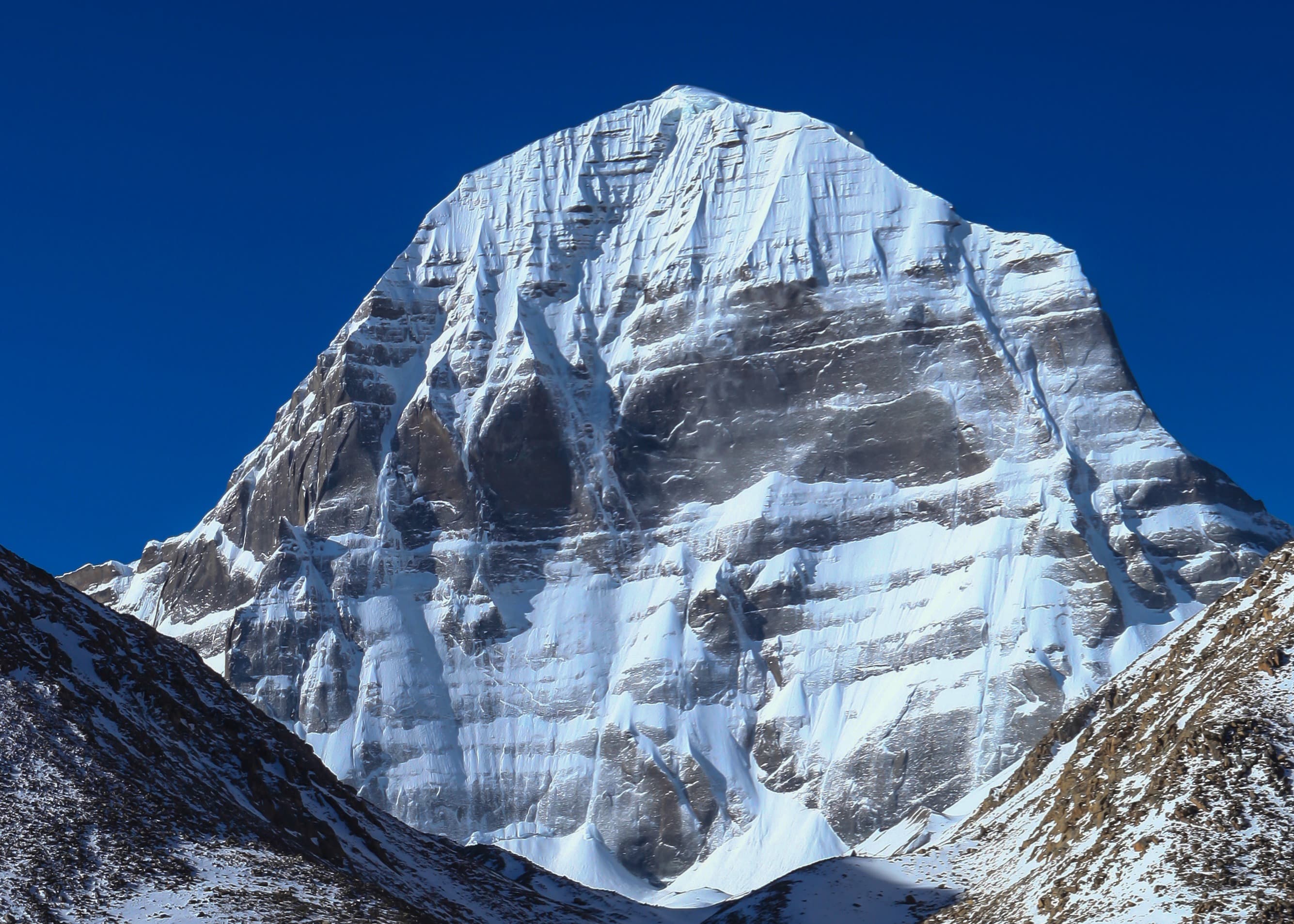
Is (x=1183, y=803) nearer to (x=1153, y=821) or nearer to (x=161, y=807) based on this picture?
(x=1153, y=821)

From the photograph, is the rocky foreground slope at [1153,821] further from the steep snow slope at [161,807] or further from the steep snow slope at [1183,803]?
the steep snow slope at [161,807]

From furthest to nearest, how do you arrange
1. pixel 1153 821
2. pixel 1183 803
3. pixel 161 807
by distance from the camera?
pixel 161 807, pixel 1153 821, pixel 1183 803

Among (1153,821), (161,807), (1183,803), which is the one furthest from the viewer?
(161,807)

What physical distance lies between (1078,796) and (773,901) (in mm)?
24759

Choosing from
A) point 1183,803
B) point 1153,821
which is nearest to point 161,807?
point 1153,821

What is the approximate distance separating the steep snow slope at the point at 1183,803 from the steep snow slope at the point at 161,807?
2747 centimetres

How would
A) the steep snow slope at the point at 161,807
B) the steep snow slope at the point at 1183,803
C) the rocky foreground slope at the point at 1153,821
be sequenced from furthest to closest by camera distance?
the steep snow slope at the point at 161,807, the rocky foreground slope at the point at 1153,821, the steep snow slope at the point at 1183,803

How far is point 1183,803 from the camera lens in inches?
2822

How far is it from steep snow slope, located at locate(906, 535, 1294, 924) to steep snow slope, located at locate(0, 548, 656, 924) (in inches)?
1081

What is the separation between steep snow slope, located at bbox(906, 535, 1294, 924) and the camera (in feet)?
221

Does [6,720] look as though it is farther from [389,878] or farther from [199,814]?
[389,878]

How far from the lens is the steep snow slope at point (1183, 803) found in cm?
6738

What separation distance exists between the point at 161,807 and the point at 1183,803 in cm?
4322

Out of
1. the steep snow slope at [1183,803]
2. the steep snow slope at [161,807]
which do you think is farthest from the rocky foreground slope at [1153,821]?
the steep snow slope at [161,807]
